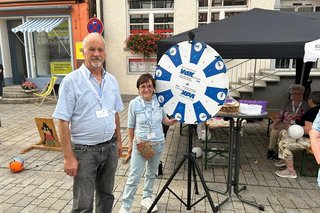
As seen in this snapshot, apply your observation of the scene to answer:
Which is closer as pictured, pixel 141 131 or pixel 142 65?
pixel 141 131

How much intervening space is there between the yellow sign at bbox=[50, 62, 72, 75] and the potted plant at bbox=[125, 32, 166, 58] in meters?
2.94

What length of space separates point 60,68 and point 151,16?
14.0ft

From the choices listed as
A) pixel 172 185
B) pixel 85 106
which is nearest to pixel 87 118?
pixel 85 106

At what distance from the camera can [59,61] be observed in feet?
34.8

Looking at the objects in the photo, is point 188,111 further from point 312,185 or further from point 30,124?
point 30,124

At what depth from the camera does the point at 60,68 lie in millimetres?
10586

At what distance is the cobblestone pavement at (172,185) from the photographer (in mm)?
3117

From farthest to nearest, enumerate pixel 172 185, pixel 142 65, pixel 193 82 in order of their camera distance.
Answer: pixel 142 65 < pixel 172 185 < pixel 193 82

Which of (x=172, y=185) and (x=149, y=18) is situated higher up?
(x=149, y=18)

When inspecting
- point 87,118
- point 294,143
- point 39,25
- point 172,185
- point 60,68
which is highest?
point 39,25

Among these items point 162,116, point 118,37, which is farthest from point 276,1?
point 162,116

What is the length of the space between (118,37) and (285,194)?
25.1ft

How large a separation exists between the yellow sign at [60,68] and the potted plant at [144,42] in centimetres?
294

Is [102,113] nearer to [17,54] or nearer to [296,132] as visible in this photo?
[296,132]
